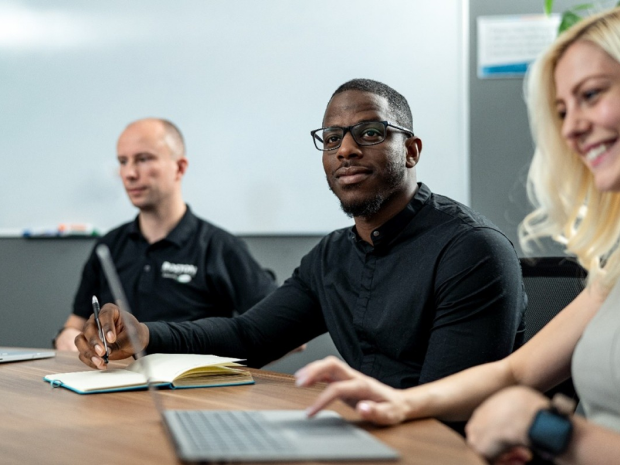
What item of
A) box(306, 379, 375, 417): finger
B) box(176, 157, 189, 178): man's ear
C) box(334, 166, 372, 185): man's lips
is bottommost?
box(306, 379, 375, 417): finger

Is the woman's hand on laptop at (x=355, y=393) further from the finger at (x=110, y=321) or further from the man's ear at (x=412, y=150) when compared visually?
the man's ear at (x=412, y=150)

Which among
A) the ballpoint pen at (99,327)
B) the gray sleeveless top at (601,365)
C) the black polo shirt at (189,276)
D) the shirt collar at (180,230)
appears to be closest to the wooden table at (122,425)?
the ballpoint pen at (99,327)

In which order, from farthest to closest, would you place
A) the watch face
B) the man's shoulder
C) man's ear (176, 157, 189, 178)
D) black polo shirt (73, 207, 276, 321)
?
1. man's ear (176, 157, 189, 178)
2. black polo shirt (73, 207, 276, 321)
3. the man's shoulder
4. the watch face

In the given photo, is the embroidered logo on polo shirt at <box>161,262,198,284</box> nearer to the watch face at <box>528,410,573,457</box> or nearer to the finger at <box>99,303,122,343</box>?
the finger at <box>99,303,122,343</box>

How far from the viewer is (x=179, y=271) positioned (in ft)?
9.14

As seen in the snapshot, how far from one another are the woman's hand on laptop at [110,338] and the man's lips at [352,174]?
609mm

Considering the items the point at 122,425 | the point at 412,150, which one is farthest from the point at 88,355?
the point at 412,150

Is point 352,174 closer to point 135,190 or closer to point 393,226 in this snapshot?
point 393,226

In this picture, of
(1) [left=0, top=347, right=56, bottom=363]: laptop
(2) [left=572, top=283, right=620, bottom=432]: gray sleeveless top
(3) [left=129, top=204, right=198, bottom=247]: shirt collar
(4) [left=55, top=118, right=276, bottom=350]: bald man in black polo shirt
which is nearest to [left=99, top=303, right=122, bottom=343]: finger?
(1) [left=0, top=347, right=56, bottom=363]: laptop

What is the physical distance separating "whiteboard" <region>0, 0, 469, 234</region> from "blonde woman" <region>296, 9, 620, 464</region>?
61.9 inches

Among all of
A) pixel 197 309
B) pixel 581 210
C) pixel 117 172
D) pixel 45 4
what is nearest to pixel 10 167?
pixel 117 172

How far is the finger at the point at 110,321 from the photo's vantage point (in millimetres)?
1574

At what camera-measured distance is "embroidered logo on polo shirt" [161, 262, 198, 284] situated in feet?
9.09

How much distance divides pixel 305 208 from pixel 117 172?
0.83 meters
